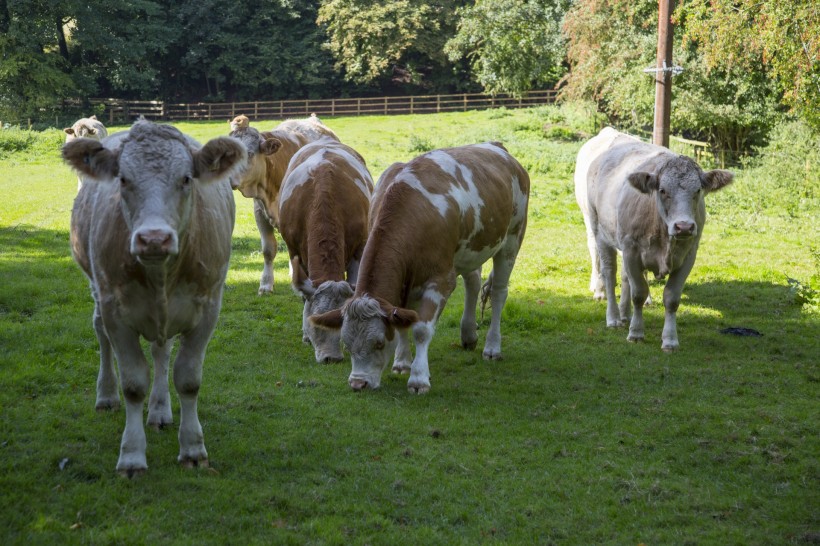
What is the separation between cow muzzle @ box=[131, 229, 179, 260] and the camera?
171 inches

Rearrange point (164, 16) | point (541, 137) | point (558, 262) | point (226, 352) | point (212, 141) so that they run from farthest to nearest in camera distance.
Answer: point (164, 16) < point (541, 137) < point (558, 262) < point (226, 352) < point (212, 141)

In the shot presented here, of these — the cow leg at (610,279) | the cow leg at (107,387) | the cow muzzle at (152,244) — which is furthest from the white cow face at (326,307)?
the cow leg at (610,279)

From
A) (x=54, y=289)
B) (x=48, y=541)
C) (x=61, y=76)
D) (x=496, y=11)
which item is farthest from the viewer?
(x=61, y=76)

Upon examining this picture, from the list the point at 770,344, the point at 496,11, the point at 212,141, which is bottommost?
the point at 770,344

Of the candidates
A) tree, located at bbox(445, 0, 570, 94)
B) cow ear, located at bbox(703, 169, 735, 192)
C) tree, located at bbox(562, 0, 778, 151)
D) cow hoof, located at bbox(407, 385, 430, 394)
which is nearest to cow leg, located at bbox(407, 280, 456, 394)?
cow hoof, located at bbox(407, 385, 430, 394)

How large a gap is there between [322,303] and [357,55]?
49636 mm

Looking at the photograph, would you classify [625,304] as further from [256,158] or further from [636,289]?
[256,158]

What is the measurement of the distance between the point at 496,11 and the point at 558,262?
28.6 metres

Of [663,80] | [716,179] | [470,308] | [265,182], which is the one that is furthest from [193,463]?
[663,80]

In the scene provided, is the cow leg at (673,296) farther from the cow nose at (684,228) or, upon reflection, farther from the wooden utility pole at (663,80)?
the wooden utility pole at (663,80)

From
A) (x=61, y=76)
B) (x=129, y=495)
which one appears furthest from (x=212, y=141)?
(x=61, y=76)

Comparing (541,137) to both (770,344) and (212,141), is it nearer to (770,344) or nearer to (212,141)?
(770,344)

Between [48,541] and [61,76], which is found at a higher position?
A: [61,76]

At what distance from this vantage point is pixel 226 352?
8562 mm
